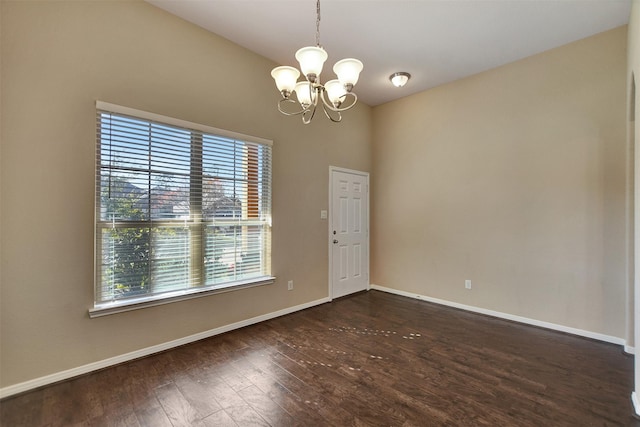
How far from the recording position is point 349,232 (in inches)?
183

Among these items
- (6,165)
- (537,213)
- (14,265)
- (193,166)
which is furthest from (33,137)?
(537,213)

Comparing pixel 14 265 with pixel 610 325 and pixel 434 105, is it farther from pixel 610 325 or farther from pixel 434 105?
pixel 610 325

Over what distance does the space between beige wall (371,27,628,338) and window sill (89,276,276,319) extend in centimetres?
266

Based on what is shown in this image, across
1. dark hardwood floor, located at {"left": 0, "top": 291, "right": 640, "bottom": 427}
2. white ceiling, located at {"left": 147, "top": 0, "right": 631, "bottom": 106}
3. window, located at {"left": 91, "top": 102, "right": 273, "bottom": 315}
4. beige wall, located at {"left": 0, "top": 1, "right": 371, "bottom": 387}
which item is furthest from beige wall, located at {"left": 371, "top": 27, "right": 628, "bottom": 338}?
beige wall, located at {"left": 0, "top": 1, "right": 371, "bottom": 387}

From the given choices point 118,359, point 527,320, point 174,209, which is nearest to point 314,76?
point 174,209

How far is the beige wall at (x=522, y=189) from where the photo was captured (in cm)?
294

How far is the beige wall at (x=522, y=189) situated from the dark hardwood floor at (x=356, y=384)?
2.02 feet

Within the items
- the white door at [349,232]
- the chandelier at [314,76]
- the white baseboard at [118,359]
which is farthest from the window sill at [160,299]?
the chandelier at [314,76]

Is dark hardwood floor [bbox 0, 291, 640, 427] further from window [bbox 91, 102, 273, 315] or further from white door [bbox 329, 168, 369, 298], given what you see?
white door [bbox 329, 168, 369, 298]

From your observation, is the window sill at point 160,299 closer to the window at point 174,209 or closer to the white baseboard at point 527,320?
the window at point 174,209

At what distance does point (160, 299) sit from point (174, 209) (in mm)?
866

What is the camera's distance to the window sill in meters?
2.34

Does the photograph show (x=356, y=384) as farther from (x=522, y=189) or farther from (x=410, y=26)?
(x=410, y=26)

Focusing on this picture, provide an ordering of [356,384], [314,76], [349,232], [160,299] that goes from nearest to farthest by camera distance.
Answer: [314,76]
[356,384]
[160,299]
[349,232]
